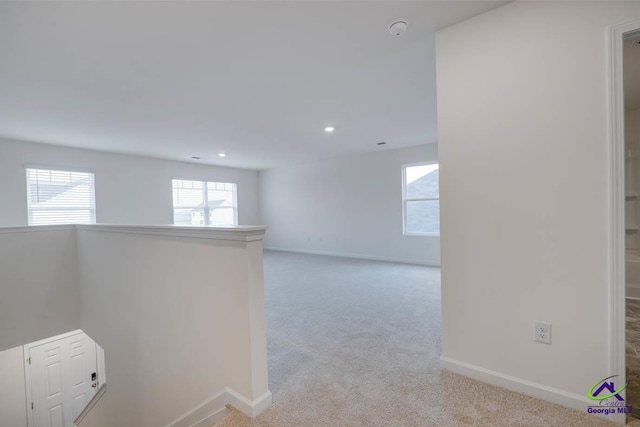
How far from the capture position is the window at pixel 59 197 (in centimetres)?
441

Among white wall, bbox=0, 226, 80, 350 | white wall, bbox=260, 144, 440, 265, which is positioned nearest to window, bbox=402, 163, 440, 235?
white wall, bbox=260, 144, 440, 265

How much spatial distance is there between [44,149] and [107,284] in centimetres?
324

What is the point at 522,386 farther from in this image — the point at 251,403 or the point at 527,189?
the point at 251,403

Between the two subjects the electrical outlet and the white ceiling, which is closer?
the electrical outlet

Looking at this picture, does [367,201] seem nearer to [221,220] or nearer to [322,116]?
[322,116]

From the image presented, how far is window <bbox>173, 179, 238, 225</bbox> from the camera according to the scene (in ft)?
21.2

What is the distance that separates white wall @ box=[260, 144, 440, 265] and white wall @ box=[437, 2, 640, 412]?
3681mm

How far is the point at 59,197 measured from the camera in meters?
4.68

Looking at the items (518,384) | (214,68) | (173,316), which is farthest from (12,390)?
(518,384)

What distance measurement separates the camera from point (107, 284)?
3.06m

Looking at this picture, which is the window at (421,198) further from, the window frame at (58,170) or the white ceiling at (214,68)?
the window frame at (58,170)

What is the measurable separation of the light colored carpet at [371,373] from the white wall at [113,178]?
403cm

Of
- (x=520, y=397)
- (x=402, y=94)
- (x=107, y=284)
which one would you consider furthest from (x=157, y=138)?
(x=520, y=397)

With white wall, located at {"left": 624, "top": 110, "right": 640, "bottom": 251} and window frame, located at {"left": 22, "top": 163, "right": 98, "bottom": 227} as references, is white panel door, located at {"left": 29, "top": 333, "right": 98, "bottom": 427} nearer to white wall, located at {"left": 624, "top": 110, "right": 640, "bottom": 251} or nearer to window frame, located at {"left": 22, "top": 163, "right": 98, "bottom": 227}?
window frame, located at {"left": 22, "top": 163, "right": 98, "bottom": 227}
